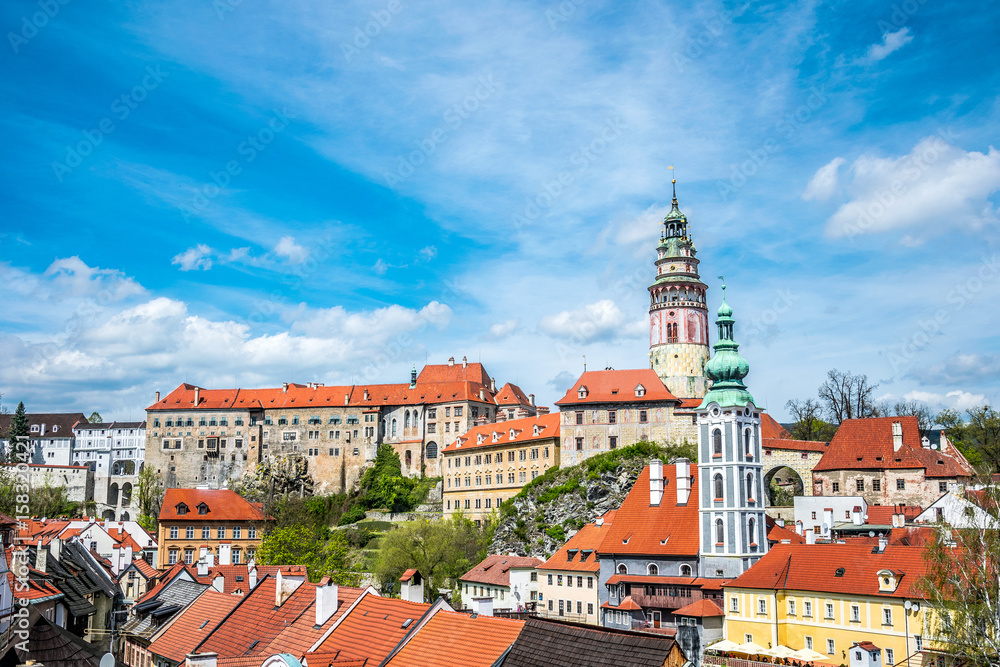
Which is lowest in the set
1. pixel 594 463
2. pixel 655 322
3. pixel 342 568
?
pixel 342 568

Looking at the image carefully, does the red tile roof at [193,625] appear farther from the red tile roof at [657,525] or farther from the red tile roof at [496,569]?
the red tile roof at [496,569]

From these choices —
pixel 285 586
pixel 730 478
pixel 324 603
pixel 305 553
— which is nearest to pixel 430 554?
pixel 305 553

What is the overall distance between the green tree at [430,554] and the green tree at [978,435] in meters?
36.0

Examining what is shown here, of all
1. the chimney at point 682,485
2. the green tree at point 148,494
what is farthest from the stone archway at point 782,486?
the green tree at point 148,494

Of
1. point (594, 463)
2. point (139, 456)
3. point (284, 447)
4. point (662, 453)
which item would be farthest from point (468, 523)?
point (139, 456)

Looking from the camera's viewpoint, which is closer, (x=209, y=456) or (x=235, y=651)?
(x=235, y=651)

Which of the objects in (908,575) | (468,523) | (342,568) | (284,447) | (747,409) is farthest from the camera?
(284,447)

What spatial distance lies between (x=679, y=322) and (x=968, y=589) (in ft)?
168

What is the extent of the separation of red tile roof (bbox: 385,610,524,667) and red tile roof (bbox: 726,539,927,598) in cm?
1770

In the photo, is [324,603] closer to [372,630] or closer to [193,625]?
[372,630]

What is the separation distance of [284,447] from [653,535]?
6624 cm

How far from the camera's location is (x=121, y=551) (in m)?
51.6

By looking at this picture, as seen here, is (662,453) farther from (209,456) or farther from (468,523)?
(209,456)

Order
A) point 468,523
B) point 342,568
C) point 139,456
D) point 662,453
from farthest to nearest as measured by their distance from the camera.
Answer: point 139,456 → point 468,523 → point 662,453 → point 342,568
